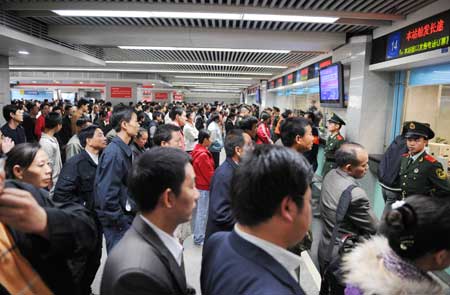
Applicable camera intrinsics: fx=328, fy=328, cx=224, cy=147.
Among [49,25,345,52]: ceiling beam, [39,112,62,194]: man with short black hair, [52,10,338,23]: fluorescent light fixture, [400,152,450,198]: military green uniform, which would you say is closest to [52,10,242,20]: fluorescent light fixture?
[52,10,338,23]: fluorescent light fixture

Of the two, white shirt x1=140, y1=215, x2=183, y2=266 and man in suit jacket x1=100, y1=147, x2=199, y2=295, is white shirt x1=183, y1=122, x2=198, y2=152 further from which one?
white shirt x1=140, y1=215, x2=183, y2=266

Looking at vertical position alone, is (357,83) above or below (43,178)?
above

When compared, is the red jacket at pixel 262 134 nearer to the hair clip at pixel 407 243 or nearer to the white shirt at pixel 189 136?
the white shirt at pixel 189 136

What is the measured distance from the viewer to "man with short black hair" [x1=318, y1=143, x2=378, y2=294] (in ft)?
7.00

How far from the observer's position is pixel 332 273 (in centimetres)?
194

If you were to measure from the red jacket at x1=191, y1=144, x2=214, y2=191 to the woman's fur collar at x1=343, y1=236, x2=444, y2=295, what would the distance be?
9.07ft

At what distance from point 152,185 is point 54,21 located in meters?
5.61

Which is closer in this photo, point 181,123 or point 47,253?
point 47,253

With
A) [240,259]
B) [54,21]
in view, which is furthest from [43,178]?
[54,21]

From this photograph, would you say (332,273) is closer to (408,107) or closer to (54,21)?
(408,107)

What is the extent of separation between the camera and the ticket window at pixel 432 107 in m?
4.91

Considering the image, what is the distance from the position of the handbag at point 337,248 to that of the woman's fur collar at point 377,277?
0.73 m

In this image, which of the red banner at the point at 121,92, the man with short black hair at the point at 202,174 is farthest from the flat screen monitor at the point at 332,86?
the red banner at the point at 121,92

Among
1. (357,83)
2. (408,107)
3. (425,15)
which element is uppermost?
(425,15)
